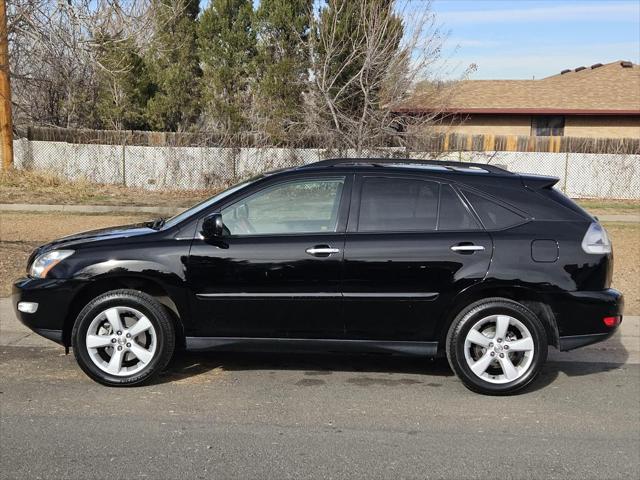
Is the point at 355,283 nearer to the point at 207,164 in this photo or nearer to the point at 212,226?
the point at 212,226

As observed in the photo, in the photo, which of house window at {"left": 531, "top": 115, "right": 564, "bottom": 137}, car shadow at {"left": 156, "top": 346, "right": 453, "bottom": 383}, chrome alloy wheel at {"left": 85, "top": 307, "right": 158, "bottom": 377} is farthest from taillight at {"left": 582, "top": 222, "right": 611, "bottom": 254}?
house window at {"left": 531, "top": 115, "right": 564, "bottom": 137}

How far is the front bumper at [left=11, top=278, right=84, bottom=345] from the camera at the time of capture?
16.3ft

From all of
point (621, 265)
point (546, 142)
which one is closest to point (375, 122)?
point (546, 142)

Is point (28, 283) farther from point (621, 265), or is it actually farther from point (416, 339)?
point (621, 265)

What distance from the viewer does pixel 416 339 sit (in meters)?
4.96

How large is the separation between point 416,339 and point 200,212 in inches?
75.9

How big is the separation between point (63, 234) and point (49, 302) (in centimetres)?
733

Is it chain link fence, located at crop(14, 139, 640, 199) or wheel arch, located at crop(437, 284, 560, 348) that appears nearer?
wheel arch, located at crop(437, 284, 560, 348)

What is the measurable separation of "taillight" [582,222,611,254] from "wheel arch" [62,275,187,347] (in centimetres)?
309

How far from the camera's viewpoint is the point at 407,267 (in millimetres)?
4852

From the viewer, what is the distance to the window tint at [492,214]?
4.98 metres

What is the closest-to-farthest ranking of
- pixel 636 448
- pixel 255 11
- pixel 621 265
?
pixel 636 448, pixel 621 265, pixel 255 11

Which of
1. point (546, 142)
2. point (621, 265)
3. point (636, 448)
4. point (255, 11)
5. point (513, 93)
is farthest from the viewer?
point (513, 93)

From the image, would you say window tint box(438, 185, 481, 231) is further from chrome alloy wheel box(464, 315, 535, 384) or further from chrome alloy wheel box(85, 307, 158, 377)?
chrome alloy wheel box(85, 307, 158, 377)
